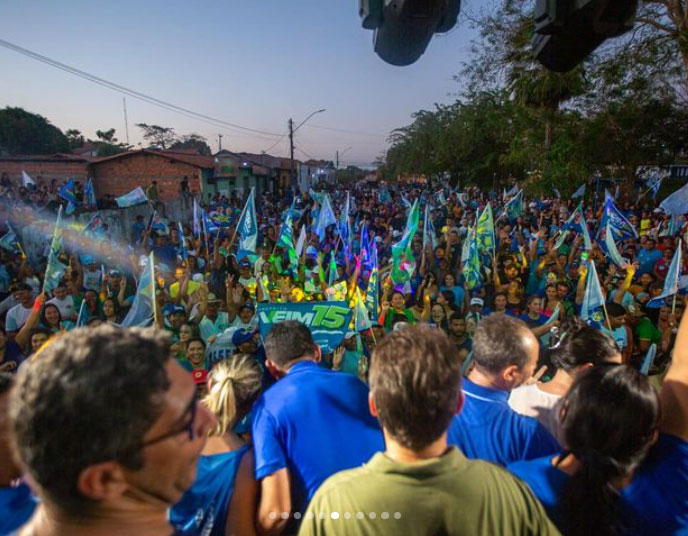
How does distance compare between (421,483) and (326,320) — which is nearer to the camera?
(421,483)

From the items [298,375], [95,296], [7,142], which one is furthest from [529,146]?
[7,142]

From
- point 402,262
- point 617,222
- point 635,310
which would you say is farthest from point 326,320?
point 617,222

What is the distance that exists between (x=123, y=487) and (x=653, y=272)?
331 inches

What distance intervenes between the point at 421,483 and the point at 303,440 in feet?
2.63

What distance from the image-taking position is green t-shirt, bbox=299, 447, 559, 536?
3.72ft

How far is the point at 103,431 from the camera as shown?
92 cm

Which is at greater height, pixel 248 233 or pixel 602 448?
pixel 248 233

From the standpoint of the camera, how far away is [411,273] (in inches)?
281

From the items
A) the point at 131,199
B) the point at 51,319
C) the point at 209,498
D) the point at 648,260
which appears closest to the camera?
the point at 209,498

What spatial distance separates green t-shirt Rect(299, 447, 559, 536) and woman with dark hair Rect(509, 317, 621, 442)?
4.04ft

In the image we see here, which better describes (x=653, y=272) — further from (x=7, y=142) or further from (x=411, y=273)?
(x=7, y=142)

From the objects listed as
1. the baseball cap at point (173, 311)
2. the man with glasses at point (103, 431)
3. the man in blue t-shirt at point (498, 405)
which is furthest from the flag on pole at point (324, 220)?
the man with glasses at point (103, 431)

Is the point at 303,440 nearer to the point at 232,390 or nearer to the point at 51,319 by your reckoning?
the point at 232,390

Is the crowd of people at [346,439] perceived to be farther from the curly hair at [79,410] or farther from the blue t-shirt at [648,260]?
the blue t-shirt at [648,260]
